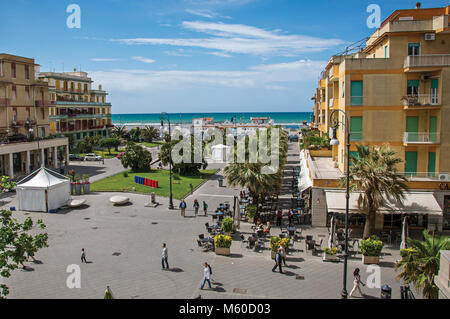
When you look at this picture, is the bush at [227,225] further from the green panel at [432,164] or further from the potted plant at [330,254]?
the green panel at [432,164]

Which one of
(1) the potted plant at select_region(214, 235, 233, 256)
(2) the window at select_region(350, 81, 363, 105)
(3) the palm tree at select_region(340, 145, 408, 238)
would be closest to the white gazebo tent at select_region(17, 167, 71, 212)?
(1) the potted plant at select_region(214, 235, 233, 256)

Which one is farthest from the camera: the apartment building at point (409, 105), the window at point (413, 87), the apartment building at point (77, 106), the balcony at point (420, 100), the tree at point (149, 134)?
the tree at point (149, 134)

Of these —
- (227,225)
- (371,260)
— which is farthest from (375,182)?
(227,225)

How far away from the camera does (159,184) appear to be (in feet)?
127

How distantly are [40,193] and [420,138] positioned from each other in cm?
2671

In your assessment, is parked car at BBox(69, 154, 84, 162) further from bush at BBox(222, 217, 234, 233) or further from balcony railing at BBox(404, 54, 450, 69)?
balcony railing at BBox(404, 54, 450, 69)

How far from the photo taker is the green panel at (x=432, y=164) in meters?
25.5

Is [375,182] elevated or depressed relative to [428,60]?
depressed

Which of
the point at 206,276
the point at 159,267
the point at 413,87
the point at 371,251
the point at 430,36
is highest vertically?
the point at 430,36

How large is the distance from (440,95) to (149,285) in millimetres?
20845

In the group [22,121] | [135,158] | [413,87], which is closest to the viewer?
[413,87]

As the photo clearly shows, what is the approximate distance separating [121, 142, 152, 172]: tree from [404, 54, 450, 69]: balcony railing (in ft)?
99.7

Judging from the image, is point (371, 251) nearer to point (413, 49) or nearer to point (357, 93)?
point (357, 93)

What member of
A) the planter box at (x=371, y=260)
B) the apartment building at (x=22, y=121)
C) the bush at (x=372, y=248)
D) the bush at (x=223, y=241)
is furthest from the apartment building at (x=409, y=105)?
the apartment building at (x=22, y=121)
